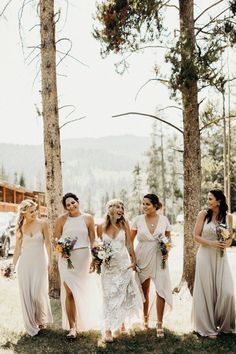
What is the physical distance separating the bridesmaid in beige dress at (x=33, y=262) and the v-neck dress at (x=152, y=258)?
1.35 meters

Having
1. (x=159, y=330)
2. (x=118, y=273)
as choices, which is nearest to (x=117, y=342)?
(x=159, y=330)

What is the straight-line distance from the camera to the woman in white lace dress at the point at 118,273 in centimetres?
633

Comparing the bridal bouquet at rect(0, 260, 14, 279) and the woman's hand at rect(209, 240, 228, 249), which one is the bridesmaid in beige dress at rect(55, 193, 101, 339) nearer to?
the bridal bouquet at rect(0, 260, 14, 279)

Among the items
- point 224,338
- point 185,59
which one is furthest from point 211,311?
point 185,59

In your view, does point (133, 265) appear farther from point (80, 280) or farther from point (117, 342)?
point (117, 342)

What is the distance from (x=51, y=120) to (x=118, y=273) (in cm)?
355

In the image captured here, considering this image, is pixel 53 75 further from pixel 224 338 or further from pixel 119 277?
pixel 224 338

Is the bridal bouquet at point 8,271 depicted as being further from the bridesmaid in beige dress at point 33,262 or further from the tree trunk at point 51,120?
the tree trunk at point 51,120

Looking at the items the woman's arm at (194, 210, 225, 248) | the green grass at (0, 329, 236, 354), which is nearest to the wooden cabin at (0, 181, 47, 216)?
the green grass at (0, 329, 236, 354)

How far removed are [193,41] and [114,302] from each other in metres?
5.07

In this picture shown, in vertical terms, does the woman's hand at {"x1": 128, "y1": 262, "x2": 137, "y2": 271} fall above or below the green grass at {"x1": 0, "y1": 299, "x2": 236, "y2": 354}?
above

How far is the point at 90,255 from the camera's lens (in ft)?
21.9

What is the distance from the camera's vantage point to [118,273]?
21.0 ft

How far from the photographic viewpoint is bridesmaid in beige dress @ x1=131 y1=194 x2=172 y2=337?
6508 mm
